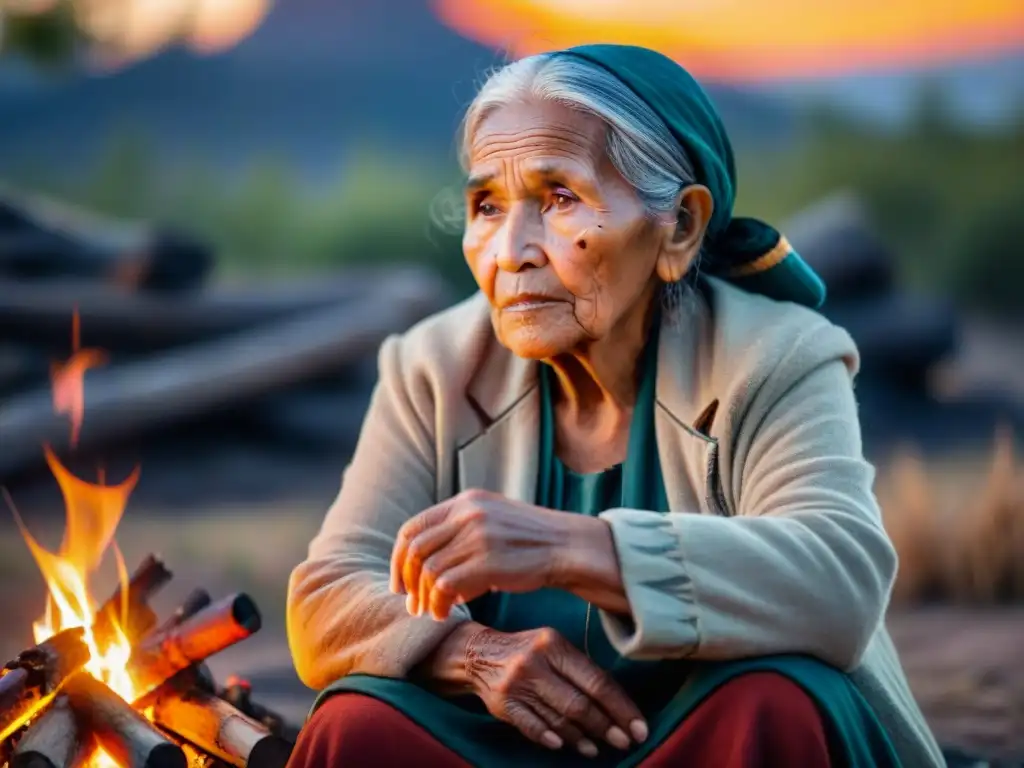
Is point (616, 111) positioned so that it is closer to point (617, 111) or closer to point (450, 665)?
point (617, 111)

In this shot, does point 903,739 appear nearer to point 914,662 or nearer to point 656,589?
point 656,589

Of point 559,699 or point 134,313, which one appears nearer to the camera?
point 559,699

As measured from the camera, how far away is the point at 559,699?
9.36 feet

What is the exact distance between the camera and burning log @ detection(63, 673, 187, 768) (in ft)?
10.2

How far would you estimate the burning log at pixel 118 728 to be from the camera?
10.2 ft

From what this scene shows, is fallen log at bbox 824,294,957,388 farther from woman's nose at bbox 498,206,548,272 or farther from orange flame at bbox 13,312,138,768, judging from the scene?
woman's nose at bbox 498,206,548,272

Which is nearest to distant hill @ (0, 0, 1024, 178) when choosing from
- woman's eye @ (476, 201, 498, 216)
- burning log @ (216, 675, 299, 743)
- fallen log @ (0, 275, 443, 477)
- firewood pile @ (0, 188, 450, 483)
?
firewood pile @ (0, 188, 450, 483)

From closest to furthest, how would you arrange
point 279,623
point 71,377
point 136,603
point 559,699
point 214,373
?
1. point 559,699
2. point 136,603
3. point 279,623
4. point 71,377
5. point 214,373

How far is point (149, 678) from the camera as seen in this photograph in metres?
3.60

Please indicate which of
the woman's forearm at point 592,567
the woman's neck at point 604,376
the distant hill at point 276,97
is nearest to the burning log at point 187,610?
the woman's neck at point 604,376

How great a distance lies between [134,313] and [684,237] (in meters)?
7.67

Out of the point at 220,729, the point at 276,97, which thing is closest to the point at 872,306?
the point at 220,729

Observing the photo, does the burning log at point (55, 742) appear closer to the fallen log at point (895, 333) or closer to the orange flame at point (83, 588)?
the orange flame at point (83, 588)

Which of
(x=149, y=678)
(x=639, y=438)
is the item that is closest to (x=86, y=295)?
(x=149, y=678)
